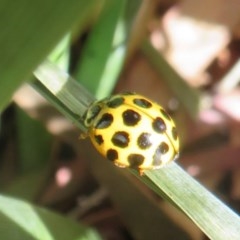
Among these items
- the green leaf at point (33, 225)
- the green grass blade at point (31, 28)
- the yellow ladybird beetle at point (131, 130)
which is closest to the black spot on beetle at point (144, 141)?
the yellow ladybird beetle at point (131, 130)

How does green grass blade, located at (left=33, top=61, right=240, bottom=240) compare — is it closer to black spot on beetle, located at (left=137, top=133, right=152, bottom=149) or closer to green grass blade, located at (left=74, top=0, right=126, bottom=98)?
black spot on beetle, located at (left=137, top=133, right=152, bottom=149)

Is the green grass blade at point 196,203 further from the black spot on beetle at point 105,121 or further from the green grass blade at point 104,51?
the green grass blade at point 104,51

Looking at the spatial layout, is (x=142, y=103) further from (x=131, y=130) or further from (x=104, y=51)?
(x=104, y=51)

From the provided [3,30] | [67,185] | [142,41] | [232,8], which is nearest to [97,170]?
[67,185]

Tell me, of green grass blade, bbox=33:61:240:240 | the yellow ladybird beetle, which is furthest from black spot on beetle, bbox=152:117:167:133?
green grass blade, bbox=33:61:240:240

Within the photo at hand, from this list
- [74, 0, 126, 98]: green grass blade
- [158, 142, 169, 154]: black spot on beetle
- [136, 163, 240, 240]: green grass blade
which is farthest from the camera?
[74, 0, 126, 98]: green grass blade

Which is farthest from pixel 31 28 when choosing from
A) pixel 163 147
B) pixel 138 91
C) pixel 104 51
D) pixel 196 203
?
pixel 138 91
